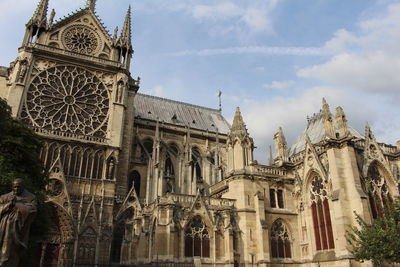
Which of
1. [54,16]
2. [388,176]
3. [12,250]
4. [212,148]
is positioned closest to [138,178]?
[212,148]

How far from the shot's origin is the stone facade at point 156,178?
2386 cm

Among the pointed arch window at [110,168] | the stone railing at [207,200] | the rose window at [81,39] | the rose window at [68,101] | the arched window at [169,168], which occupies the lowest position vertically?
the stone railing at [207,200]

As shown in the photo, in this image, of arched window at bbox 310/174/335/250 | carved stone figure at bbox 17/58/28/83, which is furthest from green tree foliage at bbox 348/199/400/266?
carved stone figure at bbox 17/58/28/83

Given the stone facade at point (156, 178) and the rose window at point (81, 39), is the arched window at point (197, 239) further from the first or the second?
the rose window at point (81, 39)

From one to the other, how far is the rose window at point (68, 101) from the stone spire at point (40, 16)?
497 centimetres

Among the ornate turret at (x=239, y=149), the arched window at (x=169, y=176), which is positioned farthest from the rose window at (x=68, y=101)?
the ornate turret at (x=239, y=149)

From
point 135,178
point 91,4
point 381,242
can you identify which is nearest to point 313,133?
point 381,242

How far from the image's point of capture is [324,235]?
79.7ft

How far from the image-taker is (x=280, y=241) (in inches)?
1031

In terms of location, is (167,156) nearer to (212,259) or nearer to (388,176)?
(212,259)

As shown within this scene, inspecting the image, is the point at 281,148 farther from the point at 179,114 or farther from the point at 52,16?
the point at 52,16

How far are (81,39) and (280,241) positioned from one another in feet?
89.3

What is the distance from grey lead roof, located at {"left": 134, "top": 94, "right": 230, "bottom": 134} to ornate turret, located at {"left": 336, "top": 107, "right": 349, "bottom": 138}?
23552mm

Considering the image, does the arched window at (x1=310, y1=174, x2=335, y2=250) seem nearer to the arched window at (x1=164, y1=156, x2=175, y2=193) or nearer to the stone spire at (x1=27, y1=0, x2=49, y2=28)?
the arched window at (x1=164, y1=156, x2=175, y2=193)
